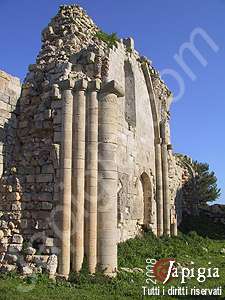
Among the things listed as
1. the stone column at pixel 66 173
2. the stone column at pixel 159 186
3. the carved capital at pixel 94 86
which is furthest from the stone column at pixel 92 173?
the stone column at pixel 159 186

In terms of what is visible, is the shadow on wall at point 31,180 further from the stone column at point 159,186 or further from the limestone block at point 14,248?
the stone column at point 159,186

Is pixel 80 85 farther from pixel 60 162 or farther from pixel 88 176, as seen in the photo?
pixel 88 176

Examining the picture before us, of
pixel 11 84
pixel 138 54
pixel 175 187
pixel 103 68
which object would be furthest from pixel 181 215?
pixel 11 84

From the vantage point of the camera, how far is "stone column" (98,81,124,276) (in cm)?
793

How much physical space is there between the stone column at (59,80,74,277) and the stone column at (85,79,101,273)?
41 centimetres

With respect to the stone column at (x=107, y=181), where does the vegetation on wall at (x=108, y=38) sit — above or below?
above

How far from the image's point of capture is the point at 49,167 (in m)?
8.10

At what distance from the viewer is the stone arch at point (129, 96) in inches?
513

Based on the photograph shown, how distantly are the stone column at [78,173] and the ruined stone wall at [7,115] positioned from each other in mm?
1647

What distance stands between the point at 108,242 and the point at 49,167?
1.99m

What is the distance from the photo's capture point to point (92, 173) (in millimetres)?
8047

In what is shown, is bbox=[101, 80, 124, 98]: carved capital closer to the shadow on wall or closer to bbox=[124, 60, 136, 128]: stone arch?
the shadow on wall

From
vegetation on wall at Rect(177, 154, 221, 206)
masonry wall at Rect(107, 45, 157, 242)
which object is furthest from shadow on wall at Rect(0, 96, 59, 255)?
vegetation on wall at Rect(177, 154, 221, 206)

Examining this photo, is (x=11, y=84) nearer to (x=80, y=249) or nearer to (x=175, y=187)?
(x=80, y=249)
